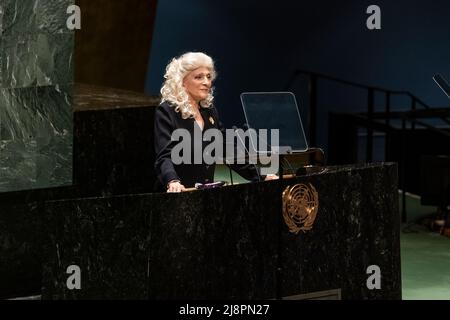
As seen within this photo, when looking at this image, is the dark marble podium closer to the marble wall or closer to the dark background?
the marble wall

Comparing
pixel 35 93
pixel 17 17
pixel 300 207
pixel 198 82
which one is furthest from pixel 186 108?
pixel 17 17

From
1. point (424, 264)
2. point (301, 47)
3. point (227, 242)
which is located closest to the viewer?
point (227, 242)

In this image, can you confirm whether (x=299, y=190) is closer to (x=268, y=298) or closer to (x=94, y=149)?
(x=268, y=298)

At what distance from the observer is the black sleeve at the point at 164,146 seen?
12.4ft

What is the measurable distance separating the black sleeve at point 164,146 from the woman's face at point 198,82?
0.15 m

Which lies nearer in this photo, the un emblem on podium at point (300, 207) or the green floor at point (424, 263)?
the un emblem on podium at point (300, 207)

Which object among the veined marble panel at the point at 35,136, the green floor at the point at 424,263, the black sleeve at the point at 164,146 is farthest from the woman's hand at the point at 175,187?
the green floor at the point at 424,263

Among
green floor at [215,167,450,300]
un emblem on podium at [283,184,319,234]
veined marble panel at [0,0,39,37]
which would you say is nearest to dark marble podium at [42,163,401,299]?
un emblem on podium at [283,184,319,234]

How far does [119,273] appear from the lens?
3.27 meters

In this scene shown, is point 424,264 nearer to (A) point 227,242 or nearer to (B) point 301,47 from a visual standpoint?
(A) point 227,242

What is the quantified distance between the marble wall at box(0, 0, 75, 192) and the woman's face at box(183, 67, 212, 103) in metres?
0.72

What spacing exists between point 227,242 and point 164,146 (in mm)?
639

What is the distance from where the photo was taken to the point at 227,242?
3.47 meters

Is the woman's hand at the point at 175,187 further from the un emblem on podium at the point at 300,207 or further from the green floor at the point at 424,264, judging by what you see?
the green floor at the point at 424,264
